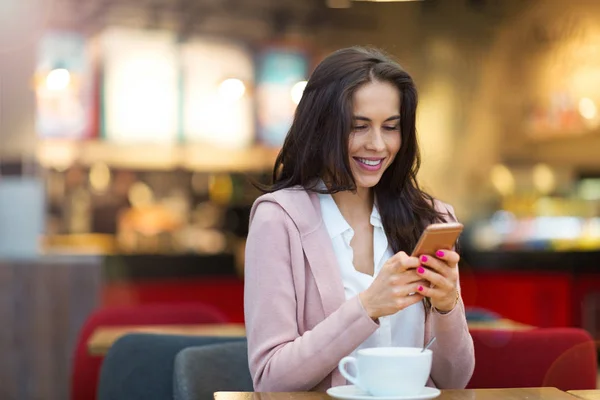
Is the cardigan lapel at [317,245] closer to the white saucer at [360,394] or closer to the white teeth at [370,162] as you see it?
the white teeth at [370,162]

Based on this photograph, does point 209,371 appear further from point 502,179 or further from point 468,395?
point 502,179

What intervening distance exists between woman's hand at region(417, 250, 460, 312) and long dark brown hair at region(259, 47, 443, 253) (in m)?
0.33

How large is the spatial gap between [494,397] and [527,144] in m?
8.01

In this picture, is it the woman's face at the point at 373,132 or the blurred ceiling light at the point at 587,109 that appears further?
the blurred ceiling light at the point at 587,109

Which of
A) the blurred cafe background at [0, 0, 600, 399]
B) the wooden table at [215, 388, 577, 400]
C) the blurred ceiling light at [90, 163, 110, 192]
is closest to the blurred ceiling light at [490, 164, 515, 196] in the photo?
the blurred cafe background at [0, 0, 600, 399]

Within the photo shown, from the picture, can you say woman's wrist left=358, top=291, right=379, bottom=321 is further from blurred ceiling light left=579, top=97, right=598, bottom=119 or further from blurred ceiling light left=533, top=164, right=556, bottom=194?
blurred ceiling light left=533, top=164, right=556, bottom=194

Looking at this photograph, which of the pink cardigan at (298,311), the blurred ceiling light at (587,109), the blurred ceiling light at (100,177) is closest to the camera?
the pink cardigan at (298,311)

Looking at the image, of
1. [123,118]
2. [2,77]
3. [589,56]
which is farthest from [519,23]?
[2,77]

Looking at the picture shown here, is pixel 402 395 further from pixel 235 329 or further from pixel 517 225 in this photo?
pixel 517 225

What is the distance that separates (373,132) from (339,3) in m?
7.01

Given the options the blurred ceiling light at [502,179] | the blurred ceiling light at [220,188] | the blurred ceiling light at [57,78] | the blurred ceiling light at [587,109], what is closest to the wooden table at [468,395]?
the blurred ceiling light at [57,78]

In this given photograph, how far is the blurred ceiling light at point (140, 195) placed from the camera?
29.7ft

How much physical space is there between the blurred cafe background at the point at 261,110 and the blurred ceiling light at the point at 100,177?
0.7 inches

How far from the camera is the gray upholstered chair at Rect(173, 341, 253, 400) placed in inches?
80.5
